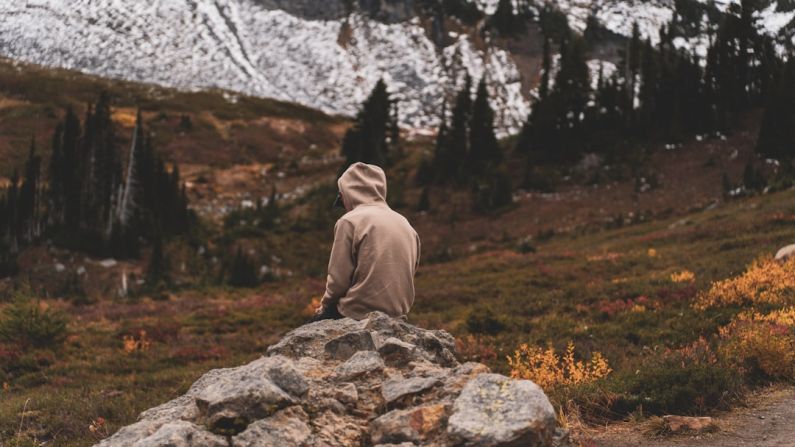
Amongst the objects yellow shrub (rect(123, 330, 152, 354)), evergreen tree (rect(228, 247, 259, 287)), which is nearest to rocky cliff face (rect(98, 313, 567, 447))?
yellow shrub (rect(123, 330, 152, 354))

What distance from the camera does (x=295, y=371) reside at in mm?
4344

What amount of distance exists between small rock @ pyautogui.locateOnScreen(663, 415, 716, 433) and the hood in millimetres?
3678

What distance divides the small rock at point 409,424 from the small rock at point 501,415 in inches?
6.2

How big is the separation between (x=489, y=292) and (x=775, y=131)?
35.7 m

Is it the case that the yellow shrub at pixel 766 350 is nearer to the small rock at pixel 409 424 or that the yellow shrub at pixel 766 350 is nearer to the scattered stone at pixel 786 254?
the small rock at pixel 409 424

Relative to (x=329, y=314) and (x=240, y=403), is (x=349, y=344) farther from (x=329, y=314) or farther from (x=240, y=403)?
(x=240, y=403)

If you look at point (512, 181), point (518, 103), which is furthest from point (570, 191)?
point (518, 103)

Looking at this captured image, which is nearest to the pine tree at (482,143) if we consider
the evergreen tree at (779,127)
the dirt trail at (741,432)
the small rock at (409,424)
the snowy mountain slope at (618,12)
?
the evergreen tree at (779,127)

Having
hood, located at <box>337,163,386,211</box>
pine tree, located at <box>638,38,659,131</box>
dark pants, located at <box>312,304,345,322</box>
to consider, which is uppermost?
pine tree, located at <box>638,38,659,131</box>

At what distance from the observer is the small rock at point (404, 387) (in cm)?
430

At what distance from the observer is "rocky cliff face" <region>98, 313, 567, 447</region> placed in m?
3.64

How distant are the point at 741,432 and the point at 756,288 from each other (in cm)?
815

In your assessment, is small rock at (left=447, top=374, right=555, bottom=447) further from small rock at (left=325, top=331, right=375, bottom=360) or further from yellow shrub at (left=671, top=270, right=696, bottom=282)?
yellow shrub at (left=671, top=270, right=696, bottom=282)

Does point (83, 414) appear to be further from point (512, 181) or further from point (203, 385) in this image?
point (512, 181)
